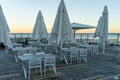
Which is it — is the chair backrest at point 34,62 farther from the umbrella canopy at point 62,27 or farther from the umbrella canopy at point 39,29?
the umbrella canopy at point 39,29

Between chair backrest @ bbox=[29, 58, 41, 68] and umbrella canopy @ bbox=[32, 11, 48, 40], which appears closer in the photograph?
chair backrest @ bbox=[29, 58, 41, 68]

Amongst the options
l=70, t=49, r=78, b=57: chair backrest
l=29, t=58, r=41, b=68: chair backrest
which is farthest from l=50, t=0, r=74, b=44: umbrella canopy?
l=29, t=58, r=41, b=68: chair backrest

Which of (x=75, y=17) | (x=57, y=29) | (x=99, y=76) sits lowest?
(x=99, y=76)

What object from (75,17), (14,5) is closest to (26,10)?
(14,5)

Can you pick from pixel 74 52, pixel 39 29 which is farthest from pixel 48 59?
pixel 39 29

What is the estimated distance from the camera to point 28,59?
16.5ft

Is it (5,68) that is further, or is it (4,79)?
(5,68)

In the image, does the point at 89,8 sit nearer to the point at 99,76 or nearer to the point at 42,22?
the point at 42,22

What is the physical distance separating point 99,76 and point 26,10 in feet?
42.9

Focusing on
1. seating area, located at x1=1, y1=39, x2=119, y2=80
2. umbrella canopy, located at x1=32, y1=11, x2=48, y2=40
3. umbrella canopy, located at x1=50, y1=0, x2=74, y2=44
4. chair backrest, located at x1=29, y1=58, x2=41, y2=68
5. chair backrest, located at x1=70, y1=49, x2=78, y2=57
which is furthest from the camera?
umbrella canopy, located at x1=32, y1=11, x2=48, y2=40

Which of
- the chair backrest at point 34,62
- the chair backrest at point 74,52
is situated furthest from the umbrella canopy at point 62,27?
the chair backrest at point 34,62

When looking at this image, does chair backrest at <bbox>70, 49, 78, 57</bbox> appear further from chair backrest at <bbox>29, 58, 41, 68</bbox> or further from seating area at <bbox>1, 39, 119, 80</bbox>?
chair backrest at <bbox>29, 58, 41, 68</bbox>

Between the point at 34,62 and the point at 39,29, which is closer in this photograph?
the point at 34,62

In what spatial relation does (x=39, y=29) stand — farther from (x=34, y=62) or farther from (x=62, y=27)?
(x=34, y=62)
